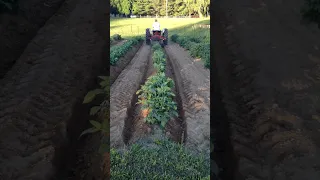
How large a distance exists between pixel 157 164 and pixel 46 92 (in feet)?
7.25

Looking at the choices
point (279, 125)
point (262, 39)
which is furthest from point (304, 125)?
point (262, 39)

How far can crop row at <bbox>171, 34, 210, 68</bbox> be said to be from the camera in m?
17.1

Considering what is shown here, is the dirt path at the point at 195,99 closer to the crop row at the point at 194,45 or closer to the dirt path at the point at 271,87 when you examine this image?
the crop row at the point at 194,45

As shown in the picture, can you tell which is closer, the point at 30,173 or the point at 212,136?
the point at 30,173

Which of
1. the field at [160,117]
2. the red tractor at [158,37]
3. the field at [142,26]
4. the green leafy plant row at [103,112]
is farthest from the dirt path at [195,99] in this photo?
the field at [142,26]

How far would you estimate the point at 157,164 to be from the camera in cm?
564

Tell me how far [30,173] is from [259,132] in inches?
125

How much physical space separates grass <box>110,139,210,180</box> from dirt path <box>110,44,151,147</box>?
71 cm

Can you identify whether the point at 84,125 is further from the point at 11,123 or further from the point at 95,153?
the point at 11,123

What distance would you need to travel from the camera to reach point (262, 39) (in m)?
7.48

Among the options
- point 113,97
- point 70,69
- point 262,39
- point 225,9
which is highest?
point 225,9

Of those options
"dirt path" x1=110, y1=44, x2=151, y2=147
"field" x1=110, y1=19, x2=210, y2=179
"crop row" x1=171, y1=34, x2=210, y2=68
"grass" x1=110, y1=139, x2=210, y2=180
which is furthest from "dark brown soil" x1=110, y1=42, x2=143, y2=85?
"grass" x1=110, y1=139, x2=210, y2=180

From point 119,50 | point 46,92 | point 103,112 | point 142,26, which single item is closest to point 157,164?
point 103,112

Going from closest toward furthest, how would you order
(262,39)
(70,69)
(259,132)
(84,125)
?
(259,132) → (84,125) → (70,69) → (262,39)
